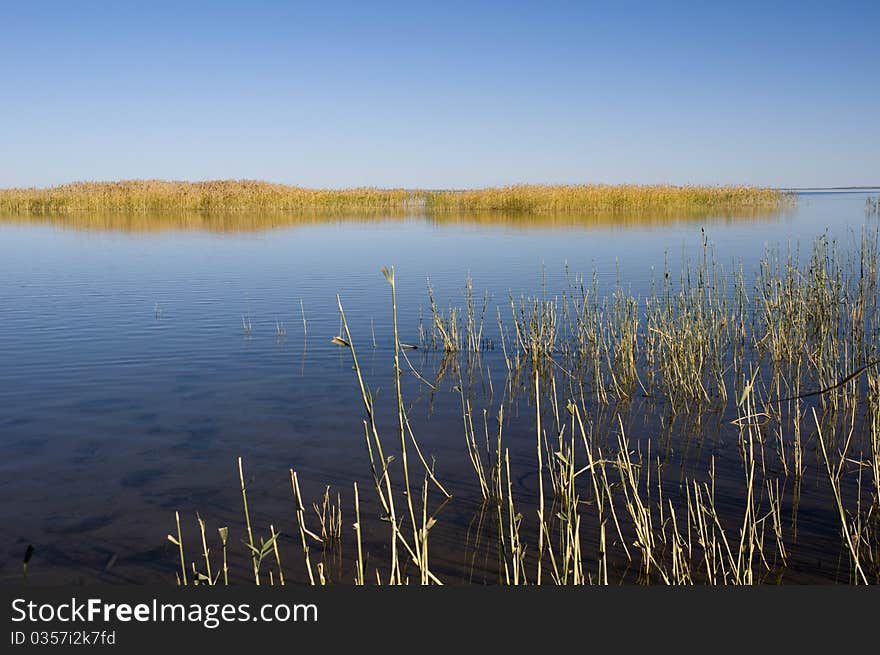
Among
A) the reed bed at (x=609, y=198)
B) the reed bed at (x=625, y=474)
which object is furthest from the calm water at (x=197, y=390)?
the reed bed at (x=609, y=198)

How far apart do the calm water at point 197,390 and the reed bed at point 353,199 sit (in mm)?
17102

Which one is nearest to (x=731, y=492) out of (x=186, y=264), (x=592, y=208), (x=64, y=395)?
(x=64, y=395)

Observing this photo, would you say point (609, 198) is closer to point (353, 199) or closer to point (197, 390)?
point (353, 199)

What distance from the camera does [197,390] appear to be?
21.8 feet

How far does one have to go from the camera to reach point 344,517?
420 centimetres

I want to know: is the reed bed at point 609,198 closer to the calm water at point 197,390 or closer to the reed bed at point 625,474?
the calm water at point 197,390

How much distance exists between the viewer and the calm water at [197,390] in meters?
4.13

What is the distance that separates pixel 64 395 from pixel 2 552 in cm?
289

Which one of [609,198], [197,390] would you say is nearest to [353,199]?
[609,198]

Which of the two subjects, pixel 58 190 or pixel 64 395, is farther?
pixel 58 190

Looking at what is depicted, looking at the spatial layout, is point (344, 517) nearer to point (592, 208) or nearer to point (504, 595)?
point (504, 595)

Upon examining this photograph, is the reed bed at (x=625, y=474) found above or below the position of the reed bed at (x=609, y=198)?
below

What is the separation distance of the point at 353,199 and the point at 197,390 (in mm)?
36150

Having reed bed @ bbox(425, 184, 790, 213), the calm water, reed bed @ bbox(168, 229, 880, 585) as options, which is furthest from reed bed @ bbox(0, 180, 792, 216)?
reed bed @ bbox(168, 229, 880, 585)
